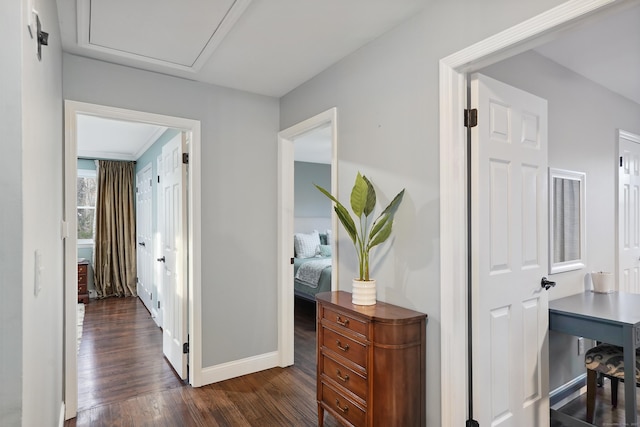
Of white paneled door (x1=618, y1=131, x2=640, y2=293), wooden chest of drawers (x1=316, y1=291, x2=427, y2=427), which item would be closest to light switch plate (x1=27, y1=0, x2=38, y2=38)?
wooden chest of drawers (x1=316, y1=291, x2=427, y2=427)

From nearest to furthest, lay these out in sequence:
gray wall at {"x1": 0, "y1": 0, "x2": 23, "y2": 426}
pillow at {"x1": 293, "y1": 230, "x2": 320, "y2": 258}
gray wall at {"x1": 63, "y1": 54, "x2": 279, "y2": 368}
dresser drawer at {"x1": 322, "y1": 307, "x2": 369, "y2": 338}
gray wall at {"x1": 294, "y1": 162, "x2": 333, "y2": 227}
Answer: gray wall at {"x1": 0, "y1": 0, "x2": 23, "y2": 426} → dresser drawer at {"x1": 322, "y1": 307, "x2": 369, "y2": 338} → gray wall at {"x1": 63, "y1": 54, "x2": 279, "y2": 368} → pillow at {"x1": 293, "y1": 230, "x2": 320, "y2": 258} → gray wall at {"x1": 294, "y1": 162, "x2": 333, "y2": 227}

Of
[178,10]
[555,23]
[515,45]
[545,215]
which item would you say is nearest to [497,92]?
[515,45]

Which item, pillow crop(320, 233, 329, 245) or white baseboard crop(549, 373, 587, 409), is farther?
pillow crop(320, 233, 329, 245)

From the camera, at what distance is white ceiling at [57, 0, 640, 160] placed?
1.92 metres

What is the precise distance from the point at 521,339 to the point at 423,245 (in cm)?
82

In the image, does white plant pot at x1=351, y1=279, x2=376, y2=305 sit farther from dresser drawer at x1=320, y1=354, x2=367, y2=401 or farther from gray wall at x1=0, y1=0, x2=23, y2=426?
A: gray wall at x1=0, y1=0, x2=23, y2=426

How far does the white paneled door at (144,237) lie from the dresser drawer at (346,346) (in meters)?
3.62

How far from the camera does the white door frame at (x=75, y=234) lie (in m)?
2.41

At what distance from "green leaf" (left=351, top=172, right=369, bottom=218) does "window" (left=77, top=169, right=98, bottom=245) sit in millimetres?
5920

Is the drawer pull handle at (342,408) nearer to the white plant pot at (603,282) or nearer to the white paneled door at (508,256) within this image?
the white paneled door at (508,256)

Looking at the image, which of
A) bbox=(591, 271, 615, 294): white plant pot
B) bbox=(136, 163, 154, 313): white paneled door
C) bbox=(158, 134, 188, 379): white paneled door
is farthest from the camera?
bbox=(136, 163, 154, 313): white paneled door

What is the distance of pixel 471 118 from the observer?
1.84 metres

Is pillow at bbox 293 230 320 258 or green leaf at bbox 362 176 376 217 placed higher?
green leaf at bbox 362 176 376 217

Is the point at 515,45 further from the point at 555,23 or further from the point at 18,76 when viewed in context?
the point at 18,76
